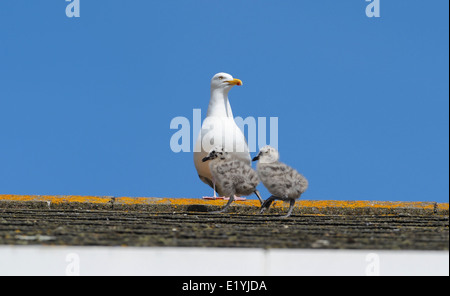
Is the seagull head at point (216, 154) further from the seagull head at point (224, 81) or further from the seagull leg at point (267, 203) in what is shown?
the seagull head at point (224, 81)

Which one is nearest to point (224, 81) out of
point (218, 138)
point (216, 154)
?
point (218, 138)

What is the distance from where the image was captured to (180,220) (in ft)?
21.2

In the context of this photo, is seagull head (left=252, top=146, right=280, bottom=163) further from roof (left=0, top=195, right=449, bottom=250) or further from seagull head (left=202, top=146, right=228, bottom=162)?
seagull head (left=202, top=146, right=228, bottom=162)

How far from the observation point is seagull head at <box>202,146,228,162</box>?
8953mm

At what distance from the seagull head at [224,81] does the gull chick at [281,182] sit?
3.37 metres

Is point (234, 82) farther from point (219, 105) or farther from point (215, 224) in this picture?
point (215, 224)

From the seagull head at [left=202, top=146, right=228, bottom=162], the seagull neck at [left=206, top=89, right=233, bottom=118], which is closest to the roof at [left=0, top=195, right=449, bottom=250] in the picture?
the seagull head at [left=202, top=146, right=228, bottom=162]

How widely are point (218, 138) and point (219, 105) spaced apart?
1.01 meters

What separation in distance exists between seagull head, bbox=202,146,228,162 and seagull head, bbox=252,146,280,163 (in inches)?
58.4

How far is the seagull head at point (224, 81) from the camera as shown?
34.7 ft

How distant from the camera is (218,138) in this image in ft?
31.6

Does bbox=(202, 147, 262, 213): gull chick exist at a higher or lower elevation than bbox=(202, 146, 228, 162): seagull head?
lower
